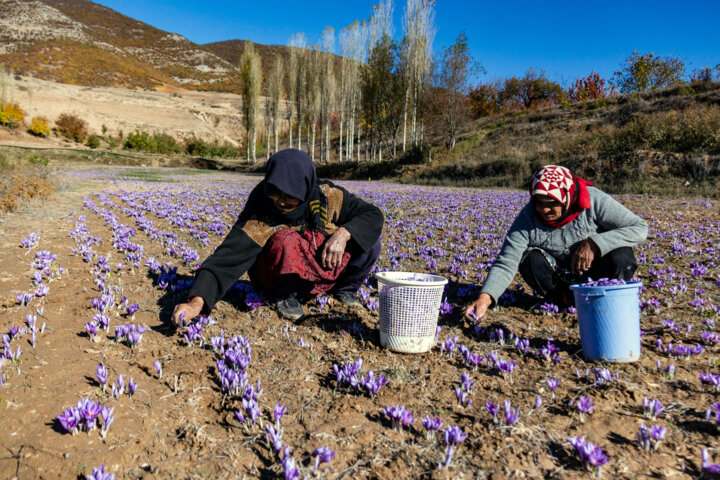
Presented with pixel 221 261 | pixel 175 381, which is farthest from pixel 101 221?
pixel 175 381

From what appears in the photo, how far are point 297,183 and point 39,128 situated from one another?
56.9m

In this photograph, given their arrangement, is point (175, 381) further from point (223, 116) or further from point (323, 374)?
point (223, 116)

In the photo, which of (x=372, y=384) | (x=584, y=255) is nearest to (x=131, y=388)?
(x=372, y=384)

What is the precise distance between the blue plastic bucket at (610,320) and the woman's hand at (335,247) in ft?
5.99

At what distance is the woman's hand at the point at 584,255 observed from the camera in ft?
11.6

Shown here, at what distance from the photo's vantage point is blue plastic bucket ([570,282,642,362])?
274cm

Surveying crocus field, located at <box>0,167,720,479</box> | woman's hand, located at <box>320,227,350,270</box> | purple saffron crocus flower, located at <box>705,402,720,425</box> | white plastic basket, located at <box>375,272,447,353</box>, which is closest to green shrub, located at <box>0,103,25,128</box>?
crocus field, located at <box>0,167,720,479</box>

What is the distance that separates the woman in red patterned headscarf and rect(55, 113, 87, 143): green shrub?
58812 millimetres

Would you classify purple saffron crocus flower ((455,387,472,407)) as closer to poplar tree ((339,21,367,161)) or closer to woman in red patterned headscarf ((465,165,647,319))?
woman in red patterned headscarf ((465,165,647,319))

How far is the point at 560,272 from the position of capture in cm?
389

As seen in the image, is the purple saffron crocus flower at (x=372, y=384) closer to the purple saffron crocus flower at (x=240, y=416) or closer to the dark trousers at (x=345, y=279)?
the purple saffron crocus flower at (x=240, y=416)

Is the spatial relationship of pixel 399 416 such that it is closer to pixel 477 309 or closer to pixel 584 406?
→ pixel 584 406

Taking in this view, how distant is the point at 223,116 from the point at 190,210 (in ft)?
250

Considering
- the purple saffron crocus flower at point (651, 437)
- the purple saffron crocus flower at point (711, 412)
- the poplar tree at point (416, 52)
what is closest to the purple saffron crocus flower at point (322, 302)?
the purple saffron crocus flower at point (651, 437)
